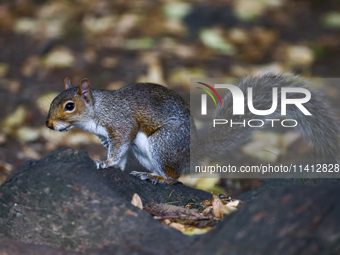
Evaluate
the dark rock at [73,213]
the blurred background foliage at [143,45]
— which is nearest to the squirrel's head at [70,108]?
the dark rock at [73,213]

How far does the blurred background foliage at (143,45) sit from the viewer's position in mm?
5609

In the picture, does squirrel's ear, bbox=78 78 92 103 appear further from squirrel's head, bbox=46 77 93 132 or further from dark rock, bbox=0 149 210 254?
dark rock, bbox=0 149 210 254

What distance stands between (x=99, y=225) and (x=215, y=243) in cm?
51

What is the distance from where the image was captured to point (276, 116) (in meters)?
3.38

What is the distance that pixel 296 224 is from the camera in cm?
172

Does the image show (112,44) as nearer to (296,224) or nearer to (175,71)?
(175,71)

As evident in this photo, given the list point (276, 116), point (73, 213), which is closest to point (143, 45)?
point (276, 116)

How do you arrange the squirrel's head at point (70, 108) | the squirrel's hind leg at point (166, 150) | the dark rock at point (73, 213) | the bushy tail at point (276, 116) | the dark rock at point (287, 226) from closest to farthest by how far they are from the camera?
the dark rock at point (287, 226) → the dark rock at point (73, 213) → the squirrel's head at point (70, 108) → the squirrel's hind leg at point (166, 150) → the bushy tail at point (276, 116)

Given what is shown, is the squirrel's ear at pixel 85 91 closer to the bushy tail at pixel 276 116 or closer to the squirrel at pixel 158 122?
the squirrel at pixel 158 122

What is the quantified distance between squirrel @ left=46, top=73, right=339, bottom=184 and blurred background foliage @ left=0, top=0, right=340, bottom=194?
189 cm

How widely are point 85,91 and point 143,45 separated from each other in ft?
11.8

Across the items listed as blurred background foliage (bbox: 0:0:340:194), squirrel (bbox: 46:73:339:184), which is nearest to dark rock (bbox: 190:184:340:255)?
squirrel (bbox: 46:73:339:184)

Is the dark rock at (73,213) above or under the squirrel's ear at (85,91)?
under

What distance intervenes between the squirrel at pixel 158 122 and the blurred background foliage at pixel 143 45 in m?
1.89
